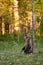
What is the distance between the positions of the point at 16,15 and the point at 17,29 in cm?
276

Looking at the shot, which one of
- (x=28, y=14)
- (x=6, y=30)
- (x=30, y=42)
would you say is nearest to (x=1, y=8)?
(x=28, y=14)

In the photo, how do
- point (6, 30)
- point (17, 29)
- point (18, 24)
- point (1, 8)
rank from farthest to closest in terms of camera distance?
point (6, 30)
point (17, 29)
point (18, 24)
point (1, 8)

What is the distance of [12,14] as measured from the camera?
24.4 meters

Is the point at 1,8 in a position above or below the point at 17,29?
above

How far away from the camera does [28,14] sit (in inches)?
958

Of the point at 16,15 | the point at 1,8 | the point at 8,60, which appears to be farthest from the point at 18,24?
the point at 8,60

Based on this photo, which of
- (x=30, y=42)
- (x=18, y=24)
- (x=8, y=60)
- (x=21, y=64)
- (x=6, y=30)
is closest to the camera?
(x=21, y=64)

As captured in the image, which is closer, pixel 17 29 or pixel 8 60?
pixel 8 60

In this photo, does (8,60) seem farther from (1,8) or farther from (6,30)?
(6,30)

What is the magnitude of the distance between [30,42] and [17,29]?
14.5 m

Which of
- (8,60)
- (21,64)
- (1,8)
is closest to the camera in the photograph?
(21,64)

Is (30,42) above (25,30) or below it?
above

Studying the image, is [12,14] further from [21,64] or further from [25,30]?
[21,64]

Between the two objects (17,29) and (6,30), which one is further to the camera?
(6,30)
